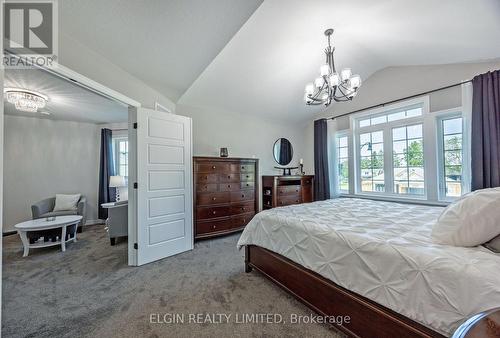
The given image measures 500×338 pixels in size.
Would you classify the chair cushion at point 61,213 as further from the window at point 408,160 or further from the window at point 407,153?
the window at point 408,160

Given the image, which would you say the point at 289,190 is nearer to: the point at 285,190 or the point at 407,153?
the point at 285,190

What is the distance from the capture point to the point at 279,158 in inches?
195

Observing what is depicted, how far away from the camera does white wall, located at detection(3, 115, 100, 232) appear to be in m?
4.02

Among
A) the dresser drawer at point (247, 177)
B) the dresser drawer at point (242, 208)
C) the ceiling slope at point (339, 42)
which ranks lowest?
the dresser drawer at point (242, 208)

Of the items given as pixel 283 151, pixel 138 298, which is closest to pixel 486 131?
pixel 283 151

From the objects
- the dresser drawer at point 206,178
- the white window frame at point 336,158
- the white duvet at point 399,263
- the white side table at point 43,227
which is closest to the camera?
the white duvet at point 399,263

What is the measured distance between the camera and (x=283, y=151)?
16.5 feet

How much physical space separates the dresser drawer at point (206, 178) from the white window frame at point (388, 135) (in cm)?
292

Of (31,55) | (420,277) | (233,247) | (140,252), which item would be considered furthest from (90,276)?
(420,277)

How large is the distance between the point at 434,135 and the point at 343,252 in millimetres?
3059

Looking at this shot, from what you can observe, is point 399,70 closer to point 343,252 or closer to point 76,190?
point 343,252

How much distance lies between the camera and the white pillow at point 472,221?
110cm

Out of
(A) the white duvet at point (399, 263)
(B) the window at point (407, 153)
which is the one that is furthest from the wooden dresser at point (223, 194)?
(B) the window at point (407, 153)

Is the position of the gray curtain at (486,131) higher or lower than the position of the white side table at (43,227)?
higher
